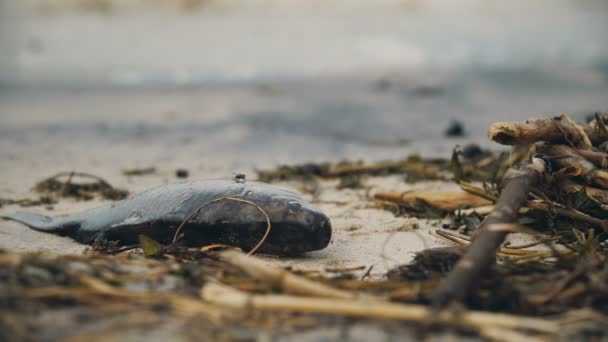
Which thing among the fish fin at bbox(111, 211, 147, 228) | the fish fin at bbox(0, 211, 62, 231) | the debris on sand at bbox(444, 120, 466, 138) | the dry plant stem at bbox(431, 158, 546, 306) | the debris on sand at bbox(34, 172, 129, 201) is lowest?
the debris on sand at bbox(34, 172, 129, 201)

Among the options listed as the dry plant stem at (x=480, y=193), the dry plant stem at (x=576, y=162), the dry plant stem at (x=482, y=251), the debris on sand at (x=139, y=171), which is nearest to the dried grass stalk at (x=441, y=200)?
the dry plant stem at (x=480, y=193)

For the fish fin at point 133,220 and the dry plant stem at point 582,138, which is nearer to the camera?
the fish fin at point 133,220

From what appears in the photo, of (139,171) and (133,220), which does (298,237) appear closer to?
(133,220)

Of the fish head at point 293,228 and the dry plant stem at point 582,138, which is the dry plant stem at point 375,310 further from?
the dry plant stem at point 582,138

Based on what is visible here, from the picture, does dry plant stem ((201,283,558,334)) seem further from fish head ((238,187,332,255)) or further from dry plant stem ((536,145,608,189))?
dry plant stem ((536,145,608,189))

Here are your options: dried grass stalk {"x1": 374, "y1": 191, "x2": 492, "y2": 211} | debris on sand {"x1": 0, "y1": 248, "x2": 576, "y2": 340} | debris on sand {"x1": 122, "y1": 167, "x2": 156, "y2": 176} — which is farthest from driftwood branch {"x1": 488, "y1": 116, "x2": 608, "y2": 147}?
debris on sand {"x1": 122, "y1": 167, "x2": 156, "y2": 176}

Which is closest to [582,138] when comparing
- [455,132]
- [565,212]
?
[565,212]
